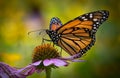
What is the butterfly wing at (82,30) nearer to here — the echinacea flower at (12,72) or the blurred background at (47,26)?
the echinacea flower at (12,72)

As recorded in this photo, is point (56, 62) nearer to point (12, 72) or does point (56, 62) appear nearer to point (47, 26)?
point (12, 72)

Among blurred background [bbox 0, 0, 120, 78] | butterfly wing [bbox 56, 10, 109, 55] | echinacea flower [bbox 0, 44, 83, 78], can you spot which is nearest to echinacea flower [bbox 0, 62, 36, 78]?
echinacea flower [bbox 0, 44, 83, 78]

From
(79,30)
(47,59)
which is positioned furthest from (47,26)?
(47,59)

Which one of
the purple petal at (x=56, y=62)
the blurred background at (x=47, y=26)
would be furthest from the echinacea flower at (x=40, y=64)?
the blurred background at (x=47, y=26)

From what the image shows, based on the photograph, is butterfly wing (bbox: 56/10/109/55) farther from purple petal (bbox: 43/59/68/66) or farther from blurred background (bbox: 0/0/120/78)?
blurred background (bbox: 0/0/120/78)

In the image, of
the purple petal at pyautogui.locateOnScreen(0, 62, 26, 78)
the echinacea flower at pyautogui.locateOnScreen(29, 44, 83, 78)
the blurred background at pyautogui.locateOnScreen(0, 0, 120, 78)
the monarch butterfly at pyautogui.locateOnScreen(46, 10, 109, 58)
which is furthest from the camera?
the blurred background at pyautogui.locateOnScreen(0, 0, 120, 78)
